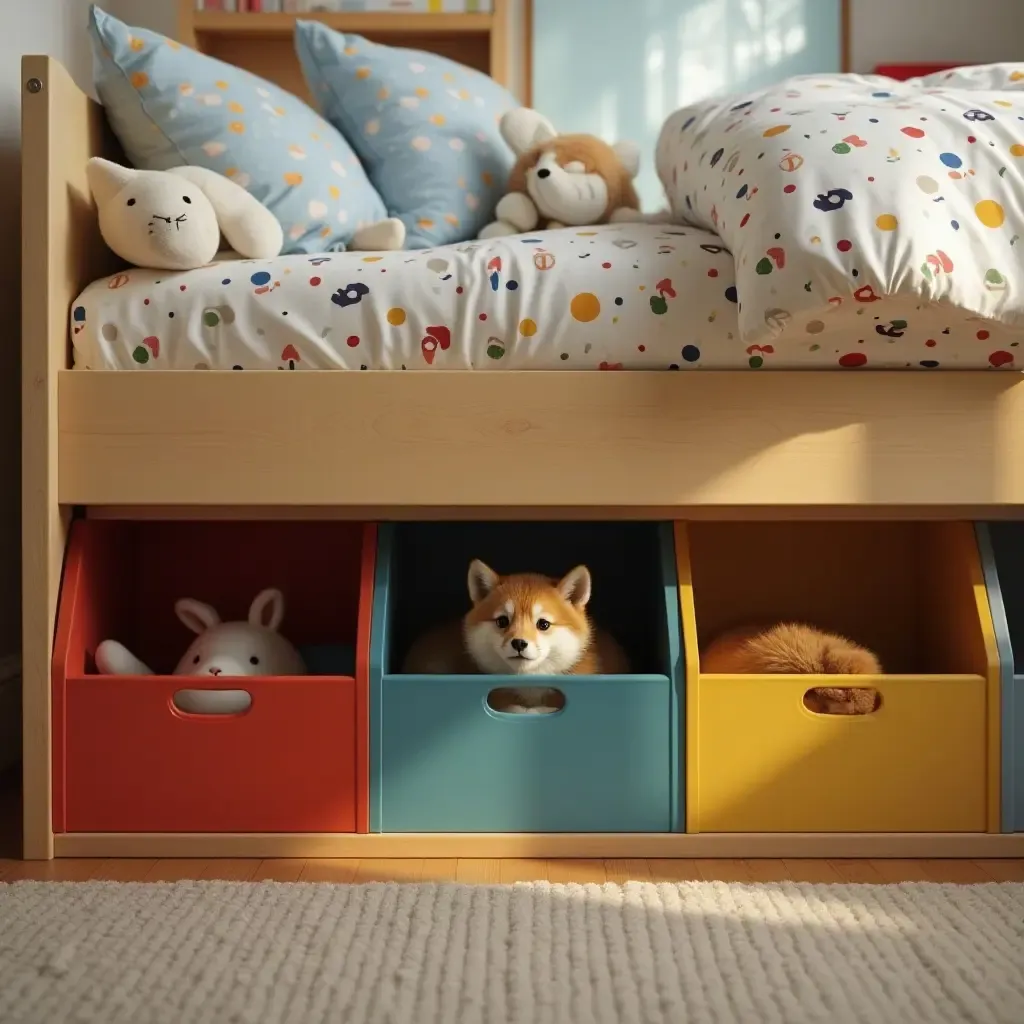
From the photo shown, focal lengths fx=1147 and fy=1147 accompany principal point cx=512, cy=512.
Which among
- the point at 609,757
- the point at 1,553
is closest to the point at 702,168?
the point at 609,757

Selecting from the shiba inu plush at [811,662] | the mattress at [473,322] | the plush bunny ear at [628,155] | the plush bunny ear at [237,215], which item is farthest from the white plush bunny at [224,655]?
the plush bunny ear at [628,155]

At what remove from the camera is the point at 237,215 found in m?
1.48

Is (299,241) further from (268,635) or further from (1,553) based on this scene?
(1,553)

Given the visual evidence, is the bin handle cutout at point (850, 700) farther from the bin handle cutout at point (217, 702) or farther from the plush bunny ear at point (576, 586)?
the bin handle cutout at point (217, 702)

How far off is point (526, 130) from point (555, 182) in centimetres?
13

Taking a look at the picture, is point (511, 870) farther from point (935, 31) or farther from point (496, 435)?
point (935, 31)

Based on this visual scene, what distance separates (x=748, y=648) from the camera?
59.3 inches

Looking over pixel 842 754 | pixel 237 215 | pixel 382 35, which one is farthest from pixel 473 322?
pixel 382 35

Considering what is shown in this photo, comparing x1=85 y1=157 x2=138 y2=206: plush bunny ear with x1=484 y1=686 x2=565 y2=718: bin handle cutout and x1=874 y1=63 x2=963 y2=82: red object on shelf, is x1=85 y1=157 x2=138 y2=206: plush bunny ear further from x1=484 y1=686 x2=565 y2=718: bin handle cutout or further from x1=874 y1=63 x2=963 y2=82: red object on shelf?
x1=874 y1=63 x2=963 y2=82: red object on shelf

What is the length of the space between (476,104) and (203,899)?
50.7 inches

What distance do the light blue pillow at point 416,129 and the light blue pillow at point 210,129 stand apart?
14 centimetres

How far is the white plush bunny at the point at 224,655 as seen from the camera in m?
1.45

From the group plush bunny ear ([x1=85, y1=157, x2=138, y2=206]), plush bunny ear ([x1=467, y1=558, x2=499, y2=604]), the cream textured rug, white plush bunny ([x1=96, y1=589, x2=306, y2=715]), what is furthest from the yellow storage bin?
plush bunny ear ([x1=85, y1=157, x2=138, y2=206])

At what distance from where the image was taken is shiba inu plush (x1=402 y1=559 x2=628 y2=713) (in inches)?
57.6
